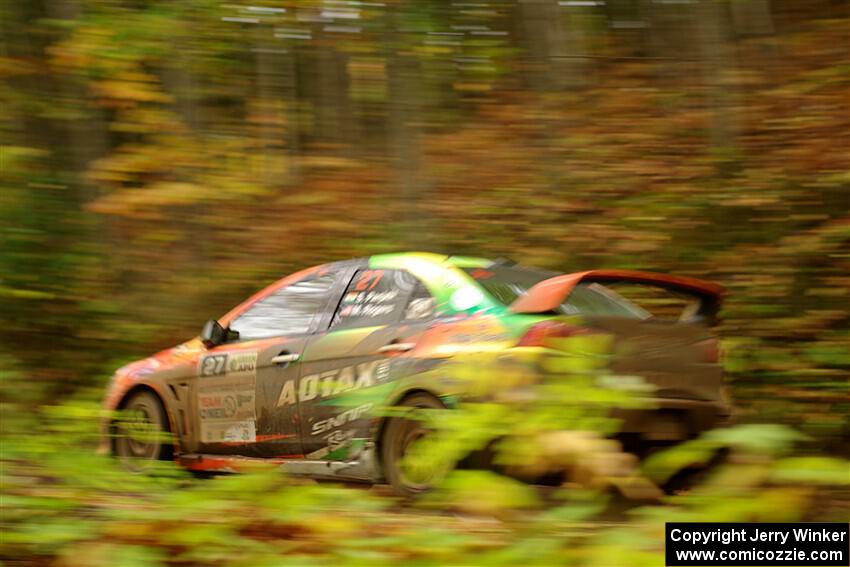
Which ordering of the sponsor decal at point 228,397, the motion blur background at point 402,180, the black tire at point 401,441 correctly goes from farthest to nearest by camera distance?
the motion blur background at point 402,180 < the sponsor decal at point 228,397 < the black tire at point 401,441

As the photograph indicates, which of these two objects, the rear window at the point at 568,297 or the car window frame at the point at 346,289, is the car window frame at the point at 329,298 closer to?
the car window frame at the point at 346,289

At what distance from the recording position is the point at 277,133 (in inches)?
617

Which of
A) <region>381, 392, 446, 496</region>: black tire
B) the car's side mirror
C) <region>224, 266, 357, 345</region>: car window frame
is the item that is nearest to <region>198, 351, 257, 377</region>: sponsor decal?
the car's side mirror

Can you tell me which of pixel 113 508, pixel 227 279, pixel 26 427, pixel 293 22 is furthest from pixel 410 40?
pixel 113 508

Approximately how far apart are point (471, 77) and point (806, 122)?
565 cm

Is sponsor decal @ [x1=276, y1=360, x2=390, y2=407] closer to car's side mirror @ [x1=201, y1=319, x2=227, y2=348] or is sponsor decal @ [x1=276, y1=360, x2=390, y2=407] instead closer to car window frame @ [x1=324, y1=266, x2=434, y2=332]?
car window frame @ [x1=324, y1=266, x2=434, y2=332]

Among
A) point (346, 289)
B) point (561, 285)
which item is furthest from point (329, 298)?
point (561, 285)

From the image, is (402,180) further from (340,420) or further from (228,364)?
(340,420)

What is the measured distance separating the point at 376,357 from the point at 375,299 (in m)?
0.48

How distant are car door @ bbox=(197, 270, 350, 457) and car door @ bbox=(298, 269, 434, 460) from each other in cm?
14

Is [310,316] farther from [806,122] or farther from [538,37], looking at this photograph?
[538,37]

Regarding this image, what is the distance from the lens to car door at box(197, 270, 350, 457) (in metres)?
6.24

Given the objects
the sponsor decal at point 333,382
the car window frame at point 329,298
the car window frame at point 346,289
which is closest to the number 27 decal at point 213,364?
the car window frame at point 329,298

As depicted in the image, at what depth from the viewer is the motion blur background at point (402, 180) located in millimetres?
6836
